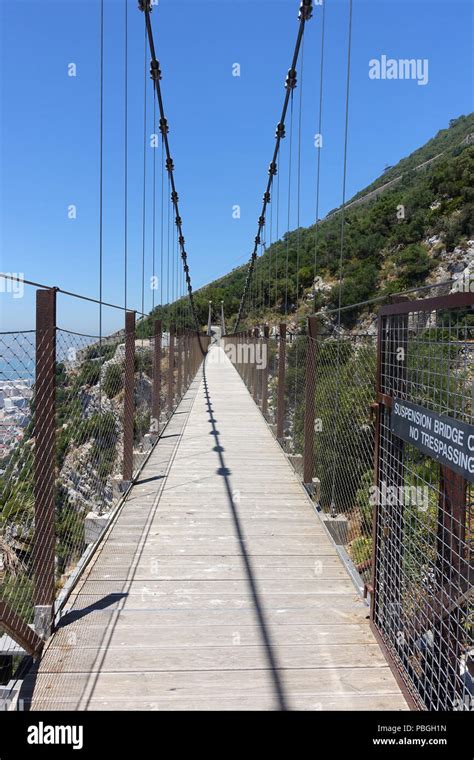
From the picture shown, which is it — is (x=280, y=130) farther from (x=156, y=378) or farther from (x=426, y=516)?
(x=426, y=516)

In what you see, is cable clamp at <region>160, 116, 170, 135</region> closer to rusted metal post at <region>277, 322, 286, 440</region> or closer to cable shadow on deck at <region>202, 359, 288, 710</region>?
rusted metal post at <region>277, 322, 286, 440</region>

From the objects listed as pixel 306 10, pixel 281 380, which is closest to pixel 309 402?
pixel 281 380

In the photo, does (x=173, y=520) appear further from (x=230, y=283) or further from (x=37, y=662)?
(x=230, y=283)

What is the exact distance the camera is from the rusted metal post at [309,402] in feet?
13.9

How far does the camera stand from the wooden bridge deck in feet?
6.49

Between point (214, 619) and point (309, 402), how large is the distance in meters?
2.07

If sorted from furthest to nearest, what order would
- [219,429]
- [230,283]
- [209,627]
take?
[230,283], [219,429], [209,627]

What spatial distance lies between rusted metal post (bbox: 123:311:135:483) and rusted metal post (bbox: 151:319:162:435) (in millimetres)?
1604

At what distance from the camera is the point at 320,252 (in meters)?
37.3

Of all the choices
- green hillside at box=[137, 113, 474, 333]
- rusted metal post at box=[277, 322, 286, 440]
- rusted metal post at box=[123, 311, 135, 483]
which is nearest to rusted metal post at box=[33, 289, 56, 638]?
rusted metal post at box=[123, 311, 135, 483]
